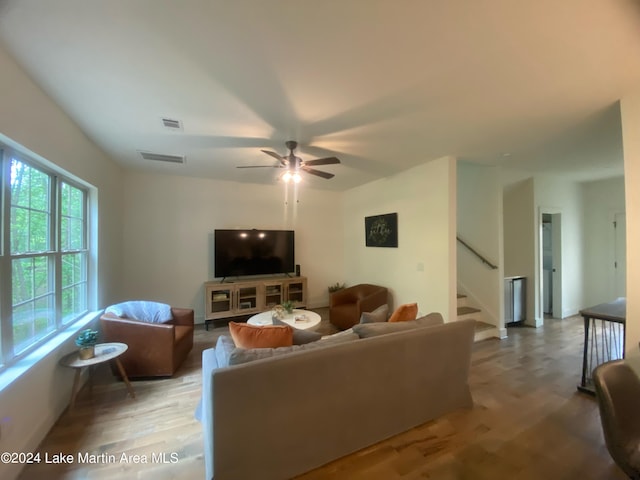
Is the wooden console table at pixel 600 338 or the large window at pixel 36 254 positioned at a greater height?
the large window at pixel 36 254

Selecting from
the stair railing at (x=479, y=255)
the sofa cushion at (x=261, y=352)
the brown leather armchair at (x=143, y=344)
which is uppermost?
the stair railing at (x=479, y=255)

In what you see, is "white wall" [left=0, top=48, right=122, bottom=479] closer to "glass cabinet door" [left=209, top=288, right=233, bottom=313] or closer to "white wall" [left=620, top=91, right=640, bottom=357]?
"glass cabinet door" [left=209, top=288, right=233, bottom=313]

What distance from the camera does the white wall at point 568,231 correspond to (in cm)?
468

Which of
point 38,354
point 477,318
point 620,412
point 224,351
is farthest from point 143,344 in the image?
point 477,318

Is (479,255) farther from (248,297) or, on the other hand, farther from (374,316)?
(248,297)

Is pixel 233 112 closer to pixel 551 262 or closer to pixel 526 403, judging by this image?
pixel 526 403

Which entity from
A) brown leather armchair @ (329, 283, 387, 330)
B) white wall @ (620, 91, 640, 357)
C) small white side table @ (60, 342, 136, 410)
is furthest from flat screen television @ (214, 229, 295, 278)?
white wall @ (620, 91, 640, 357)

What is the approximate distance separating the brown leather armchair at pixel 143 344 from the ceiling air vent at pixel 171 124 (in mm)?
2083

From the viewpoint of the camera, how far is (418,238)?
4.03m

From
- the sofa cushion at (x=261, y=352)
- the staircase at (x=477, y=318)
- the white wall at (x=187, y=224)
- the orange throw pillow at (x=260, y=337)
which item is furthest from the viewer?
the white wall at (x=187, y=224)

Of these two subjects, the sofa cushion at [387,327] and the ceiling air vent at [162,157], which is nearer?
the sofa cushion at [387,327]

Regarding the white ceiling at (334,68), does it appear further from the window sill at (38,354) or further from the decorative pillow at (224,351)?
the window sill at (38,354)

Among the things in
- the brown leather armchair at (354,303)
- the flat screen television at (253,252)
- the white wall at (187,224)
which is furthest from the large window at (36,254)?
the brown leather armchair at (354,303)

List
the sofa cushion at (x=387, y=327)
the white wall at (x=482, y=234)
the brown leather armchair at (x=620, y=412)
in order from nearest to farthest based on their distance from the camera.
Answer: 1. the brown leather armchair at (x=620, y=412)
2. the sofa cushion at (x=387, y=327)
3. the white wall at (x=482, y=234)
